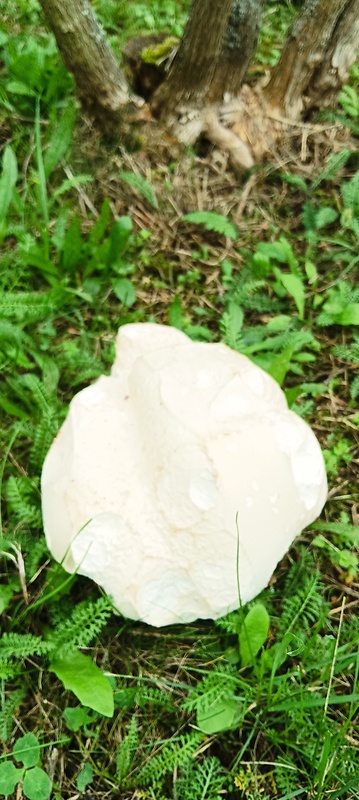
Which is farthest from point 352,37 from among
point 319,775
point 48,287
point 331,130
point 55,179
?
point 319,775

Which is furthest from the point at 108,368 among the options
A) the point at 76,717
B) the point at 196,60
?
the point at 196,60

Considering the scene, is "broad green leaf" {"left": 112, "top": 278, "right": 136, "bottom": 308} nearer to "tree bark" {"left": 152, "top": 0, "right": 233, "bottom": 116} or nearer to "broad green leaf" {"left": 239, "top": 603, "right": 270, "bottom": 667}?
"tree bark" {"left": 152, "top": 0, "right": 233, "bottom": 116}

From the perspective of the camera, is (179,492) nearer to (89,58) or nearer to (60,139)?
(60,139)

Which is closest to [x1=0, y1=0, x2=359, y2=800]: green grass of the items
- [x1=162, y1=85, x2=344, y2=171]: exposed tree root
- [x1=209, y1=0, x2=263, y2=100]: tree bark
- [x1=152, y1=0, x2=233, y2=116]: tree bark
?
[x1=162, y1=85, x2=344, y2=171]: exposed tree root

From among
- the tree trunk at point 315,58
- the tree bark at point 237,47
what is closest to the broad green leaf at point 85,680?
the tree bark at point 237,47

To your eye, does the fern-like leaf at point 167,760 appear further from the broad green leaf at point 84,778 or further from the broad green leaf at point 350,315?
the broad green leaf at point 350,315

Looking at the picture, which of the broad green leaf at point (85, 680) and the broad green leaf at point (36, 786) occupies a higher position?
the broad green leaf at point (85, 680)
